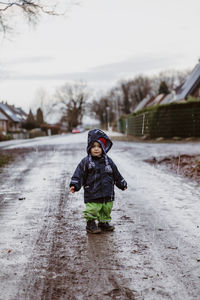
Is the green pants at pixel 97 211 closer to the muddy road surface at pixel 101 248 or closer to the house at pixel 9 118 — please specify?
the muddy road surface at pixel 101 248

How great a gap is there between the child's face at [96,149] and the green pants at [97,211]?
65cm

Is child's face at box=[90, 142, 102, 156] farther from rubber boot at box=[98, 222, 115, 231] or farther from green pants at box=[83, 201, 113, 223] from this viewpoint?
rubber boot at box=[98, 222, 115, 231]

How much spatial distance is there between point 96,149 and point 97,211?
2.64 feet

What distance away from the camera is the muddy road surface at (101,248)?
307 cm

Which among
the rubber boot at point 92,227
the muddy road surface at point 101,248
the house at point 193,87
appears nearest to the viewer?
the muddy road surface at point 101,248

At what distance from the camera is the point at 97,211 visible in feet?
15.7

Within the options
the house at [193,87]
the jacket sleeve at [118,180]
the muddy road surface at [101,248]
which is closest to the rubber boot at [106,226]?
the muddy road surface at [101,248]

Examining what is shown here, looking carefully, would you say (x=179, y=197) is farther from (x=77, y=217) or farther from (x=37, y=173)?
(x=37, y=173)

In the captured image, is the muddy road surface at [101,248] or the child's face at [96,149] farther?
the child's face at [96,149]

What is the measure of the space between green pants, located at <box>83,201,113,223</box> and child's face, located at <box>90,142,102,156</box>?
2.14ft

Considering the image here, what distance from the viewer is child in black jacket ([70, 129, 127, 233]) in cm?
479

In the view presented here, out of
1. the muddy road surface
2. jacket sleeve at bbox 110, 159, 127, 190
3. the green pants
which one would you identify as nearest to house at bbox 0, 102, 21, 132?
the muddy road surface

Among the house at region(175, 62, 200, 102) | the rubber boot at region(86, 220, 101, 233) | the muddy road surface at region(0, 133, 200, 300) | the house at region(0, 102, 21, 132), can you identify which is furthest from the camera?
the house at region(0, 102, 21, 132)

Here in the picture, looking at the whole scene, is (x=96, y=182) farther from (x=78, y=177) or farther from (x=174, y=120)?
(x=174, y=120)
